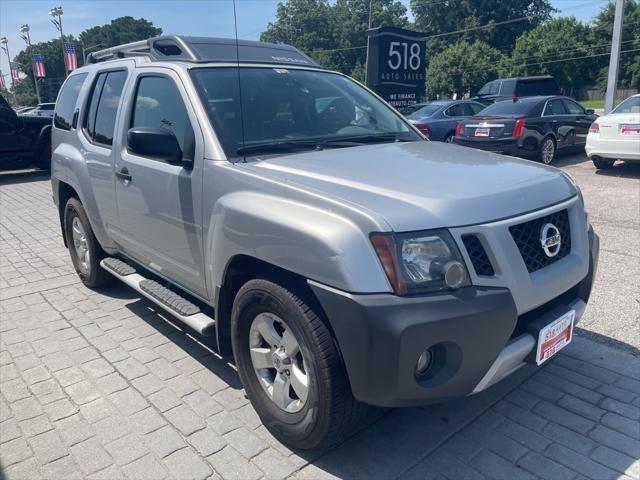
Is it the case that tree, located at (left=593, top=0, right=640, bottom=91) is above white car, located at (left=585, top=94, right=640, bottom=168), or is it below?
above

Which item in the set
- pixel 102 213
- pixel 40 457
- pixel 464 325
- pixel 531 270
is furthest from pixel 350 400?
pixel 102 213

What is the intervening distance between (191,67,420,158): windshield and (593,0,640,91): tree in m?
61.8

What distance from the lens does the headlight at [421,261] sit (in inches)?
85.6

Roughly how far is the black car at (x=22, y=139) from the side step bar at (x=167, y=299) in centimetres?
1018

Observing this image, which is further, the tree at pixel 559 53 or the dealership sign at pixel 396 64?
the tree at pixel 559 53

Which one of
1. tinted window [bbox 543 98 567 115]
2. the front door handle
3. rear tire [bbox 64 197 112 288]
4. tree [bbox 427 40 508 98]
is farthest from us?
tree [bbox 427 40 508 98]

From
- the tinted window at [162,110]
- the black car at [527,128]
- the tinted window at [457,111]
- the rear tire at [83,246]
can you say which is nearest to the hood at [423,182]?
the tinted window at [162,110]

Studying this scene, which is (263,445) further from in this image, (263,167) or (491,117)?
(491,117)

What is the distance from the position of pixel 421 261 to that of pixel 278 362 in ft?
3.12

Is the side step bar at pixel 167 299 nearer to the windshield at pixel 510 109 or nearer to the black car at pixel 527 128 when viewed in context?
the black car at pixel 527 128

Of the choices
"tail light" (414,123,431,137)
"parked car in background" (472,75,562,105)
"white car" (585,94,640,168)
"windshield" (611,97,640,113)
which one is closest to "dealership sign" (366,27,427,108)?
"tail light" (414,123,431,137)

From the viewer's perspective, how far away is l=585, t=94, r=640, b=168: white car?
9.65 meters

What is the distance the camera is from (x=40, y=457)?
2768 mm

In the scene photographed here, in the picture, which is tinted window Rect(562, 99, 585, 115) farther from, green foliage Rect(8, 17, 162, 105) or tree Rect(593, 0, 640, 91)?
green foliage Rect(8, 17, 162, 105)
